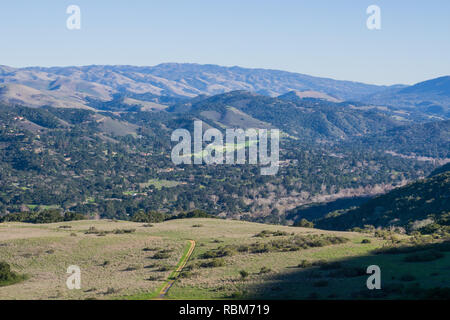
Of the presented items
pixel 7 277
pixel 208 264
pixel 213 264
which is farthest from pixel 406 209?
pixel 7 277

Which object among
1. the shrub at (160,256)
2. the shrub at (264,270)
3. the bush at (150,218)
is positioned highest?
the shrub at (264,270)

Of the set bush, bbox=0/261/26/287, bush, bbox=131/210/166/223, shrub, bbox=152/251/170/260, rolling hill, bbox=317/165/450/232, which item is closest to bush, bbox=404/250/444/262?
shrub, bbox=152/251/170/260

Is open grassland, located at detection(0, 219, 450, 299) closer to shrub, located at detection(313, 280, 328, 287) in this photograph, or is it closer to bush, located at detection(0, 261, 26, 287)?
shrub, located at detection(313, 280, 328, 287)

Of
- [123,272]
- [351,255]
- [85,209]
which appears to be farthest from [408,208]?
[85,209]

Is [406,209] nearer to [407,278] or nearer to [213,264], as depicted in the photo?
[213,264]

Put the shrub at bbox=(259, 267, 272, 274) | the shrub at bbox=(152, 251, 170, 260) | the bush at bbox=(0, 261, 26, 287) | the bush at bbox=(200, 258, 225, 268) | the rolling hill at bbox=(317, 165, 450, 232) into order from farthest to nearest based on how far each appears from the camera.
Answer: the rolling hill at bbox=(317, 165, 450, 232) < the shrub at bbox=(152, 251, 170, 260) < the bush at bbox=(200, 258, 225, 268) < the bush at bbox=(0, 261, 26, 287) < the shrub at bbox=(259, 267, 272, 274)

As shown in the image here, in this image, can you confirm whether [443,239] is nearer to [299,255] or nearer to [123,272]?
[299,255]

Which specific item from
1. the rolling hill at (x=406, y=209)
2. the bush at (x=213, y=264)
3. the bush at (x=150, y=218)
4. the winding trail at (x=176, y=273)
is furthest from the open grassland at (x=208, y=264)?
the rolling hill at (x=406, y=209)

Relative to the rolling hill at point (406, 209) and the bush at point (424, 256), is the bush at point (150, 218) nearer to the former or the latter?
the rolling hill at point (406, 209)
